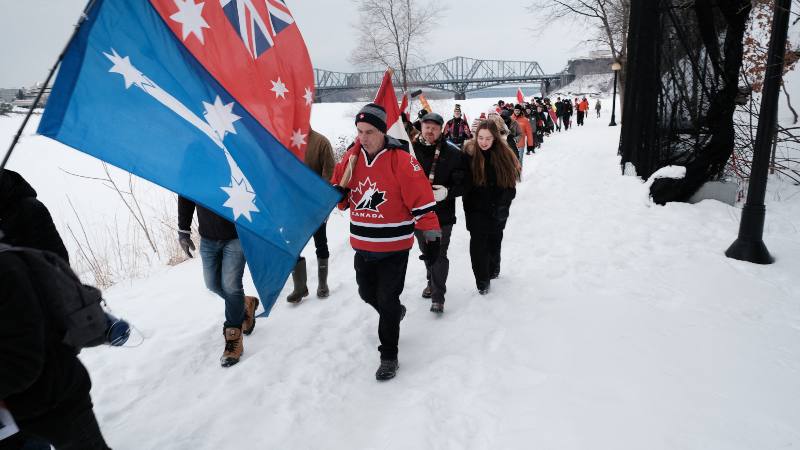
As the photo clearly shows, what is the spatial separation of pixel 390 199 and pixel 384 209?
78mm

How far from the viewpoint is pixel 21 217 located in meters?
2.20

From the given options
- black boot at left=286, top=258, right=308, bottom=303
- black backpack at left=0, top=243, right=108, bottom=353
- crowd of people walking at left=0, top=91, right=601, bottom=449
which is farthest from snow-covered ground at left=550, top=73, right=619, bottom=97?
black backpack at left=0, top=243, right=108, bottom=353

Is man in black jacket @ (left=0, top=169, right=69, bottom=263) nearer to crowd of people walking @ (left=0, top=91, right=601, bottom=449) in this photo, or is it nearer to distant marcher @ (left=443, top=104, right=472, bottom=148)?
crowd of people walking @ (left=0, top=91, right=601, bottom=449)

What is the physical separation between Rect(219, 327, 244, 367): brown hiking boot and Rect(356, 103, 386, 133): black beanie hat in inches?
73.2

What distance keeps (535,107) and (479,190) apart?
13.8 meters

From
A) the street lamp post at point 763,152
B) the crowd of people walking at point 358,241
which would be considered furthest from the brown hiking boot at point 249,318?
the street lamp post at point 763,152

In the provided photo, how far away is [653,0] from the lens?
794cm

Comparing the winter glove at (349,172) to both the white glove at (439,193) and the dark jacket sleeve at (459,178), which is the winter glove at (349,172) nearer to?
the white glove at (439,193)

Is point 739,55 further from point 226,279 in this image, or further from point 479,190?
point 226,279

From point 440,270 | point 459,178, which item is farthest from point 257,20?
point 440,270

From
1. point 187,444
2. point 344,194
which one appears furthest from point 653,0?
point 187,444

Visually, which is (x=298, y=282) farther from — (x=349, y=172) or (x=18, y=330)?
(x=18, y=330)

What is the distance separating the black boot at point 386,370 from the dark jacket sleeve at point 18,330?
2.08m

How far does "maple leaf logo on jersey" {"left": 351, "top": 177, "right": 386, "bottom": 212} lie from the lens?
3.02m
